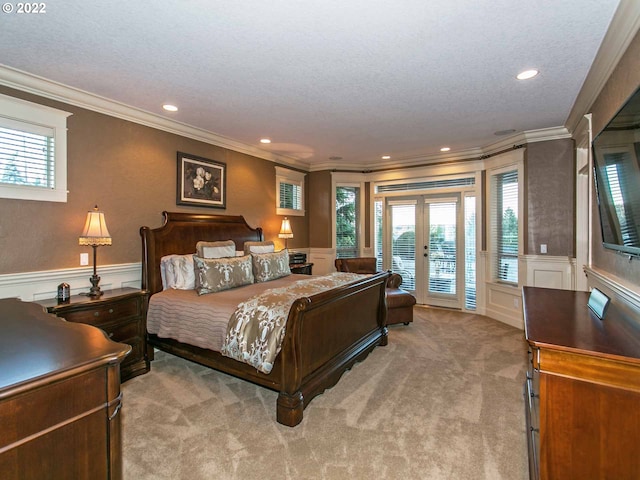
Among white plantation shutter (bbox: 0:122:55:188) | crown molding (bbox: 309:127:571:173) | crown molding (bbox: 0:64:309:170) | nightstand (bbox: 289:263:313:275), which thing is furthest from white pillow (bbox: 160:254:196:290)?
crown molding (bbox: 309:127:571:173)

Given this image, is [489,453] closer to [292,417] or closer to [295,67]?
[292,417]

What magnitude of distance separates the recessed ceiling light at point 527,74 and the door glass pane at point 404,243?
3357 mm

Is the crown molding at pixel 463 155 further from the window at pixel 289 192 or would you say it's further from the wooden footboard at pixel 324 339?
the wooden footboard at pixel 324 339

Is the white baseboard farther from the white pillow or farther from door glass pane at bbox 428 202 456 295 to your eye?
door glass pane at bbox 428 202 456 295

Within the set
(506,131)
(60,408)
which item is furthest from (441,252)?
(60,408)

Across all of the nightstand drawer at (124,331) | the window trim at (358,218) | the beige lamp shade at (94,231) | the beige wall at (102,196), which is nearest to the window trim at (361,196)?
the window trim at (358,218)

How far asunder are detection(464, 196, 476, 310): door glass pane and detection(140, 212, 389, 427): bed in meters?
2.30

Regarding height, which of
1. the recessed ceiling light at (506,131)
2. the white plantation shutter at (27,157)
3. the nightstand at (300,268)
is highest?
the recessed ceiling light at (506,131)

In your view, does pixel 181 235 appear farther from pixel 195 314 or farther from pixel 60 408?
pixel 60 408

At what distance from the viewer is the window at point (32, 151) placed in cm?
266

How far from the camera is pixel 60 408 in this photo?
108 centimetres

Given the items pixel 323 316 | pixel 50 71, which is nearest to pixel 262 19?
pixel 50 71

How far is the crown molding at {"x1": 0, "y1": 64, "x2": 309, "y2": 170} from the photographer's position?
2.71 metres

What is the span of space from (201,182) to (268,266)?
145 cm
